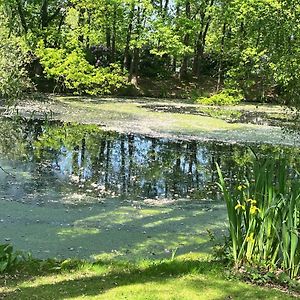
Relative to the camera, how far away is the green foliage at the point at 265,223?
377 cm

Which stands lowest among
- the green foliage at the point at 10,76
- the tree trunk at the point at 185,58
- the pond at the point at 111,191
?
the pond at the point at 111,191

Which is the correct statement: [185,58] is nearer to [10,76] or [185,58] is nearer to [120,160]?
[120,160]

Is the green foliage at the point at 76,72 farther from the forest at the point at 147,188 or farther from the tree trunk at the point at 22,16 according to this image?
the tree trunk at the point at 22,16

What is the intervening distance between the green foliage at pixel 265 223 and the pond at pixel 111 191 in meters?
1.41

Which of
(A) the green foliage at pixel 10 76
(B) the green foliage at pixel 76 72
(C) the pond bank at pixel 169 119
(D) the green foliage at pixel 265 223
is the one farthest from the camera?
(B) the green foliage at pixel 76 72

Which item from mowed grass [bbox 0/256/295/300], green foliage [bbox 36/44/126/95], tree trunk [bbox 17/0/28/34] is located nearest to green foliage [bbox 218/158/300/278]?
mowed grass [bbox 0/256/295/300]

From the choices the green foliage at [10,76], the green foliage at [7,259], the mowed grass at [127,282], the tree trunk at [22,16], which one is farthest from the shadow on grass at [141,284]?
the tree trunk at [22,16]

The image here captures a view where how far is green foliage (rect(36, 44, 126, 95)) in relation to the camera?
2311 cm

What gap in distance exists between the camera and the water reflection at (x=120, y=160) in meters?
8.33

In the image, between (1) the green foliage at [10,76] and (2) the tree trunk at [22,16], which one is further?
(2) the tree trunk at [22,16]

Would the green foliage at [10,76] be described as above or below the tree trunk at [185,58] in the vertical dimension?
below

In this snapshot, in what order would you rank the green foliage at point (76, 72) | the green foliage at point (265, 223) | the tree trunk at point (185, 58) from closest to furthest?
the green foliage at point (265, 223)
the green foliage at point (76, 72)
the tree trunk at point (185, 58)

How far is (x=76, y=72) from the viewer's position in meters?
23.2

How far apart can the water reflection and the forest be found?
0.03 m
